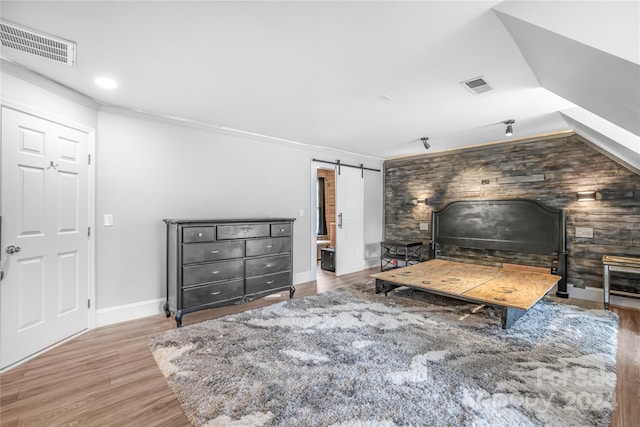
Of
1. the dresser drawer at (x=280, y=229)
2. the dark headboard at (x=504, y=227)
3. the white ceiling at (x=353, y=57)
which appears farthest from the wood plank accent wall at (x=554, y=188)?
the dresser drawer at (x=280, y=229)

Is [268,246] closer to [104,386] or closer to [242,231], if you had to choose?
[242,231]

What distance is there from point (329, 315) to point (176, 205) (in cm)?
231

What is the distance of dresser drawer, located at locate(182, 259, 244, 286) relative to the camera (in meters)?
3.17

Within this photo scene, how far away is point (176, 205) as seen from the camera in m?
3.68

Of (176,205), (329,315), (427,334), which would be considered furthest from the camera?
(176,205)

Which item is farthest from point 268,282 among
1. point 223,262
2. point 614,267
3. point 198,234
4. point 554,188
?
point 554,188

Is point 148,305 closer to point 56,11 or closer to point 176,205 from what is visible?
point 176,205

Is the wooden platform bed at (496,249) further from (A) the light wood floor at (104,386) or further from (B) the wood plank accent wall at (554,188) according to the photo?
(A) the light wood floor at (104,386)

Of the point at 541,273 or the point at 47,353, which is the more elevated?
the point at 541,273

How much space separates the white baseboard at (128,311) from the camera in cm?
316

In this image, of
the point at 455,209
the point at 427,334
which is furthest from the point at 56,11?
the point at 455,209

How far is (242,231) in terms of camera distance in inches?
142

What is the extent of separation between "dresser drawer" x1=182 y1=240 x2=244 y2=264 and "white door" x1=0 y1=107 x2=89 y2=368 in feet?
3.18

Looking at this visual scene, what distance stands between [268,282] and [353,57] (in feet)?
9.20
